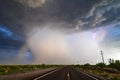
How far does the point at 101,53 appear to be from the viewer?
248 ft

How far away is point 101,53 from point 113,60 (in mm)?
11963

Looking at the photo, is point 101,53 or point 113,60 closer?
point 101,53

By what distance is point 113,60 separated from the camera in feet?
272
